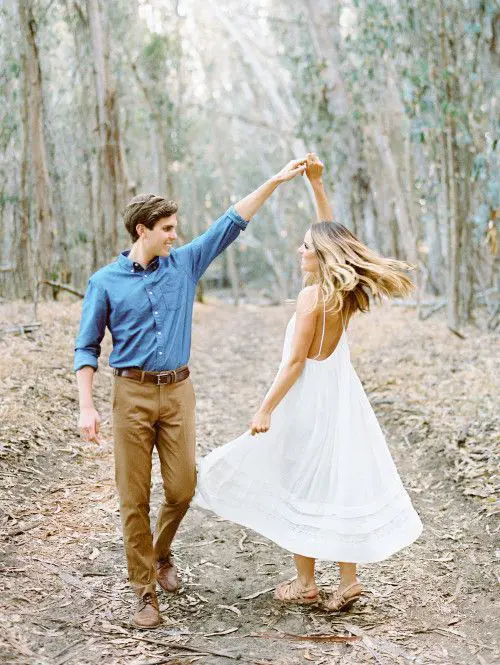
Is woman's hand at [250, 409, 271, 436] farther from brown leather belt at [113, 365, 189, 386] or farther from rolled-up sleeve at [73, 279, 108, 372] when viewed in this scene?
rolled-up sleeve at [73, 279, 108, 372]

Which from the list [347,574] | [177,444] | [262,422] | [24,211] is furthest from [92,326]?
[24,211]

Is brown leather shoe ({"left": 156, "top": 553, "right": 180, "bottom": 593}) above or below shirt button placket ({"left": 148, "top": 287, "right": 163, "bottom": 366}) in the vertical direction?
below

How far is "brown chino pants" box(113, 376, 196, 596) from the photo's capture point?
12.4 ft

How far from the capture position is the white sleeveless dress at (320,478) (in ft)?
12.3

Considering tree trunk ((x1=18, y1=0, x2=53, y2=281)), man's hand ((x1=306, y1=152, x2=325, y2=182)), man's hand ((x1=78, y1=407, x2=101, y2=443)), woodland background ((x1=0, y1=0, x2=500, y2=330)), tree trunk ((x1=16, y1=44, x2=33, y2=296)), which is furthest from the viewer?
tree trunk ((x1=16, y1=44, x2=33, y2=296))

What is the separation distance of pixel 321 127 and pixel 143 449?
1439cm

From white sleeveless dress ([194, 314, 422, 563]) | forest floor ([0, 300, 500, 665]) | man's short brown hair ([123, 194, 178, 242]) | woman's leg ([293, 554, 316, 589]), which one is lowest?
forest floor ([0, 300, 500, 665])

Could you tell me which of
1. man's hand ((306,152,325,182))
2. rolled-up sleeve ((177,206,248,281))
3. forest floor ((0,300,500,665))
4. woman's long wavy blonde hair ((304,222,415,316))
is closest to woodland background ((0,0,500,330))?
forest floor ((0,300,500,665))

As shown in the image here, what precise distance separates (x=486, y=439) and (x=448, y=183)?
234 inches

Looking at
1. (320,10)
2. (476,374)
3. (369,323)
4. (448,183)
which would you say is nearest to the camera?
(476,374)

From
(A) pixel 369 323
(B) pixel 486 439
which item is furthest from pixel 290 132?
(B) pixel 486 439

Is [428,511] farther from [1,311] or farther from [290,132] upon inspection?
[290,132]

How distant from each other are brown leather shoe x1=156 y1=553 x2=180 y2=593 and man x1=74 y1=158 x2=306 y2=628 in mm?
353

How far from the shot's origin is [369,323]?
46.5 feet
